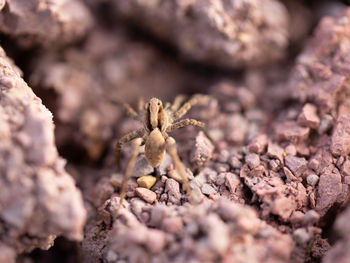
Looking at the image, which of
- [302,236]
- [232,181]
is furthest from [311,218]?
[232,181]

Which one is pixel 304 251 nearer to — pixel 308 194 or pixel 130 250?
pixel 308 194

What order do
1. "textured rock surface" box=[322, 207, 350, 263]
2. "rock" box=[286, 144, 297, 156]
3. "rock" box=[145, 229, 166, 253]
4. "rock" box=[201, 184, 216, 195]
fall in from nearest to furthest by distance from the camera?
"textured rock surface" box=[322, 207, 350, 263] → "rock" box=[145, 229, 166, 253] → "rock" box=[201, 184, 216, 195] → "rock" box=[286, 144, 297, 156]

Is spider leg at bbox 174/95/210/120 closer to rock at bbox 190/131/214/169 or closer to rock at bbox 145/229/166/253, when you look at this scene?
rock at bbox 190/131/214/169

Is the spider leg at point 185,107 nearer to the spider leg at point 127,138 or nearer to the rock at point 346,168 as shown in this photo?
the spider leg at point 127,138

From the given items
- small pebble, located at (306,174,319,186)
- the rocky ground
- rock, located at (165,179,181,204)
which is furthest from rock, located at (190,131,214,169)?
small pebble, located at (306,174,319,186)

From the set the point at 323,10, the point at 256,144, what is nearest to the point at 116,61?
the point at 256,144

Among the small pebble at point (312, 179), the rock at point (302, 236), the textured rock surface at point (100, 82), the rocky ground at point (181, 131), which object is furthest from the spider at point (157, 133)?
the small pebble at point (312, 179)
